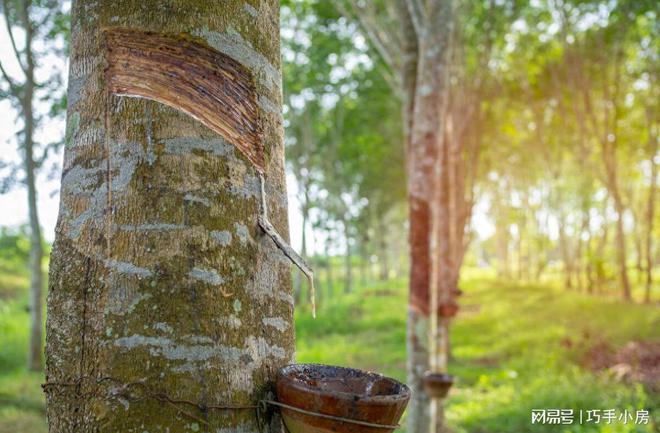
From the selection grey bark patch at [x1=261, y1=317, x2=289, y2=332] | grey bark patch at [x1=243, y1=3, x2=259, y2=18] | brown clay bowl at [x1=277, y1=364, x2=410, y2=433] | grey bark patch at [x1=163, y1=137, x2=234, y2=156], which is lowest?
brown clay bowl at [x1=277, y1=364, x2=410, y2=433]

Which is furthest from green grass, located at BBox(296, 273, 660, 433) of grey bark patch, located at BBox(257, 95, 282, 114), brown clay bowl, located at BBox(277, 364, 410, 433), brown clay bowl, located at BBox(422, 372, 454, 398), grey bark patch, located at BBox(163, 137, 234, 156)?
grey bark patch, located at BBox(163, 137, 234, 156)

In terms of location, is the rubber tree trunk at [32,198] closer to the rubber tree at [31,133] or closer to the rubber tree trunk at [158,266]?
the rubber tree at [31,133]

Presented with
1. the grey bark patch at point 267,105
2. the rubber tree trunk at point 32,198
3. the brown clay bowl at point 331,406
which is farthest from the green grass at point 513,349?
the grey bark patch at point 267,105

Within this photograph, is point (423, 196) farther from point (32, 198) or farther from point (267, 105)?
point (32, 198)

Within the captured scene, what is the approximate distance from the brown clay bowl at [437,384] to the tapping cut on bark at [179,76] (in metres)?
3.85

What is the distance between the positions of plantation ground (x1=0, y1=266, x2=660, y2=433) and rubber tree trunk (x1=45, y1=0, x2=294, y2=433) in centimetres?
599

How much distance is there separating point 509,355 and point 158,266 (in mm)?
11264

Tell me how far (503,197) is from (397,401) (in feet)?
104

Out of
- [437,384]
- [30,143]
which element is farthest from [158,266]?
[30,143]

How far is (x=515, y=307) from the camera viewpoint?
16.6 metres

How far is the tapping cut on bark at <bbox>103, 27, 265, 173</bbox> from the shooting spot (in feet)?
4.18

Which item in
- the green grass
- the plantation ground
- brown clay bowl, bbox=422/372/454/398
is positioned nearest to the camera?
brown clay bowl, bbox=422/372/454/398

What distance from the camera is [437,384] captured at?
4730 mm

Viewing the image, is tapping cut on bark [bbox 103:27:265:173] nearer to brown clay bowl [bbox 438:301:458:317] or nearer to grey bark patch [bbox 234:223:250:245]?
grey bark patch [bbox 234:223:250:245]
